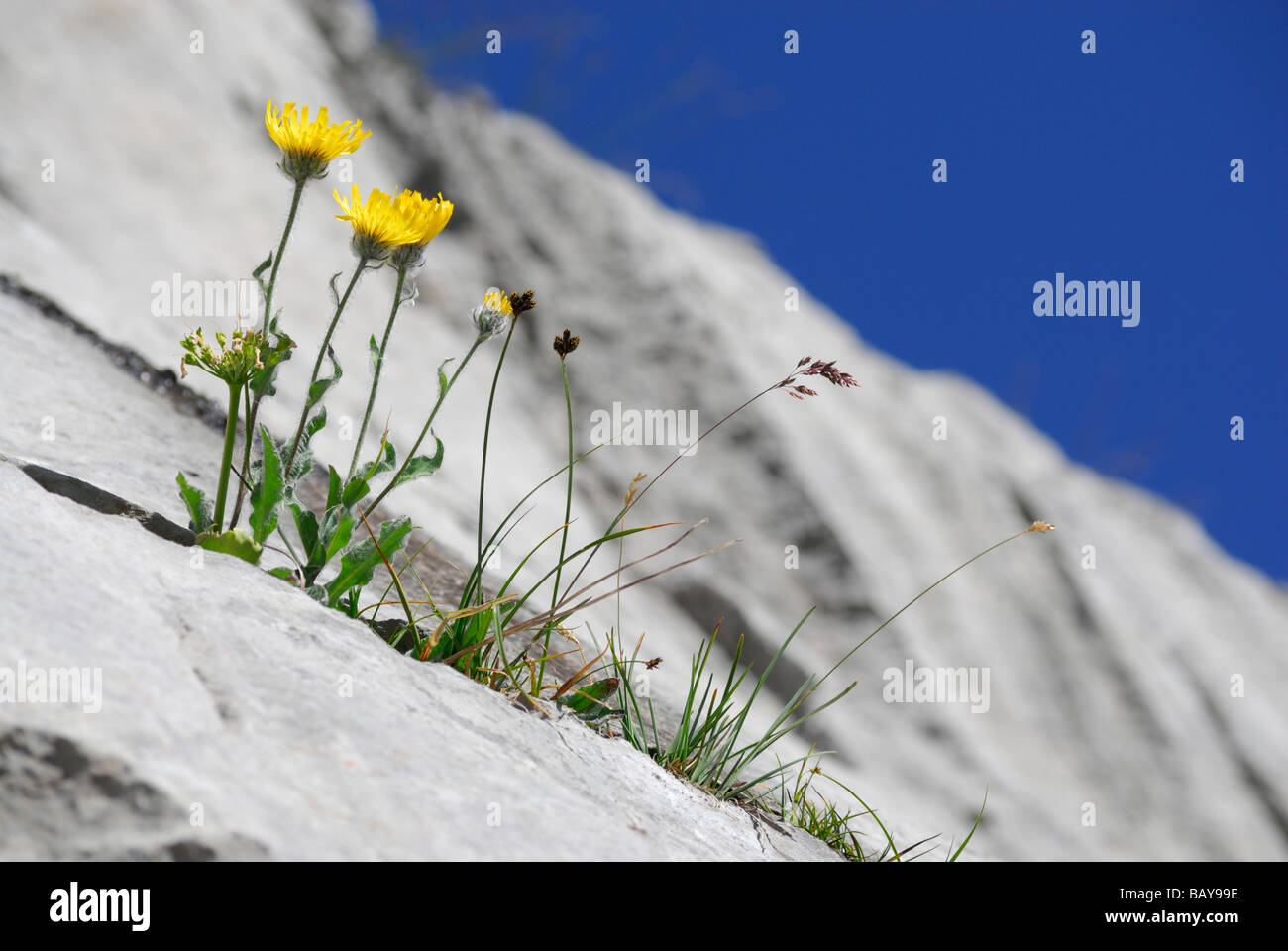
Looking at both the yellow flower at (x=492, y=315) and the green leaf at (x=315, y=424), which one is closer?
the yellow flower at (x=492, y=315)

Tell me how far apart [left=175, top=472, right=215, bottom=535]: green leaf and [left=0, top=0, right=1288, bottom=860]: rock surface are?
5.9 inches

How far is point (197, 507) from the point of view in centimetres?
209

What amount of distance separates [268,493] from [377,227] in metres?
0.61

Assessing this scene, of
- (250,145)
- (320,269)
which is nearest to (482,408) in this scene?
(320,269)

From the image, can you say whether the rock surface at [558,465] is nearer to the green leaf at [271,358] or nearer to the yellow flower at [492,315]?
the green leaf at [271,358]

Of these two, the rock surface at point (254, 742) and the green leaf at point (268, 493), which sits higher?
the green leaf at point (268, 493)

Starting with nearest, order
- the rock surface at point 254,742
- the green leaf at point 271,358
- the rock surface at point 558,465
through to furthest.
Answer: the rock surface at point 254,742
the rock surface at point 558,465
the green leaf at point 271,358

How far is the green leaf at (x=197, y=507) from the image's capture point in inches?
81.4

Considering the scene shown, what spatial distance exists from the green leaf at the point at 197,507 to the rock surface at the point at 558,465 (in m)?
0.15

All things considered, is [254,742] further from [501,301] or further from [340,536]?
[501,301]

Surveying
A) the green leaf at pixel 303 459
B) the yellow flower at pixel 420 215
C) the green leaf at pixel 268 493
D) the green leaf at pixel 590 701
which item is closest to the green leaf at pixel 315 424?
the green leaf at pixel 303 459

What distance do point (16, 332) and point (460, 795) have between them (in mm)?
2710

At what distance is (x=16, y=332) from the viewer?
332 centimetres

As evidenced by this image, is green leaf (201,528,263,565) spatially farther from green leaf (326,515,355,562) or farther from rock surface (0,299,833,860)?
green leaf (326,515,355,562)
